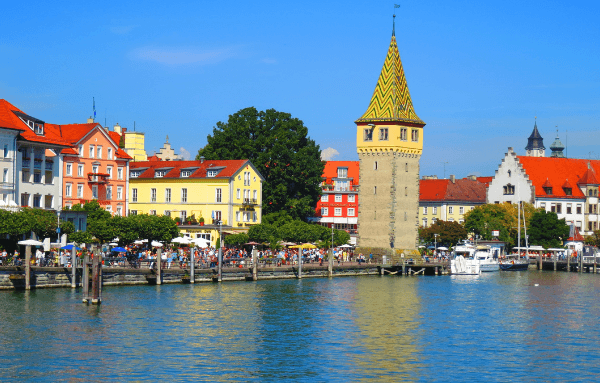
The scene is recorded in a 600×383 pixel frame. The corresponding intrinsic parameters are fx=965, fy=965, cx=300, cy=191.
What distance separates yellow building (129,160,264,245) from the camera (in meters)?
93.2

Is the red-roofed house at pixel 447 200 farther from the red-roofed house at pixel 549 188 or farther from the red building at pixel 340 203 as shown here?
the red building at pixel 340 203

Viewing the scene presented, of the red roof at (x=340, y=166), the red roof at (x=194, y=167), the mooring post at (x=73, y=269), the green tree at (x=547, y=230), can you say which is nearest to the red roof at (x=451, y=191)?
the red roof at (x=340, y=166)

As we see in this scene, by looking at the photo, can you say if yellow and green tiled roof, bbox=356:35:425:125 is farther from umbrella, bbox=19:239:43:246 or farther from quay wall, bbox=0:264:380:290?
umbrella, bbox=19:239:43:246

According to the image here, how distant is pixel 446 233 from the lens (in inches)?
4569

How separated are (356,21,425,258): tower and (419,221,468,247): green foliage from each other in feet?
62.8

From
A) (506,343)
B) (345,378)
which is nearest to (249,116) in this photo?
(506,343)

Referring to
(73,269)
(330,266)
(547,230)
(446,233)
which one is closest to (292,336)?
(73,269)

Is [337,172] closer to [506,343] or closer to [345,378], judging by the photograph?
[506,343]

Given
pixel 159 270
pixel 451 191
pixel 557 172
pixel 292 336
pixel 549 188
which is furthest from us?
pixel 451 191

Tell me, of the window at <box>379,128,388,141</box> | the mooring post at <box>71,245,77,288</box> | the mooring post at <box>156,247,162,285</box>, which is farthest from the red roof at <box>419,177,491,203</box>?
the mooring post at <box>71,245,77,288</box>

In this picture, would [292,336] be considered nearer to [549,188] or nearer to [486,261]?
[486,261]

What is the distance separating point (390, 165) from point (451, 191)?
4113cm

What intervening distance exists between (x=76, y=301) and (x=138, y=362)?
1664 centimetres

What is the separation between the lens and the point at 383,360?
4159 centimetres
